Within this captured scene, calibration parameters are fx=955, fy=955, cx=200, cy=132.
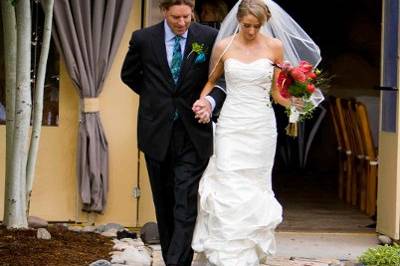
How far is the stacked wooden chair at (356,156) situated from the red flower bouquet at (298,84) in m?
2.94

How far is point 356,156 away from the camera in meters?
9.80

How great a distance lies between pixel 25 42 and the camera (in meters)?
6.98

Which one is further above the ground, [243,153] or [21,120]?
[21,120]

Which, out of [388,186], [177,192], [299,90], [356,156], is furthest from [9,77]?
[356,156]

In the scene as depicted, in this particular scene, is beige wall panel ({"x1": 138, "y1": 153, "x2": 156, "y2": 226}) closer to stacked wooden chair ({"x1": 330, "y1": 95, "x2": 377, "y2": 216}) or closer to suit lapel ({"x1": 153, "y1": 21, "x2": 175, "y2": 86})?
suit lapel ({"x1": 153, "y1": 21, "x2": 175, "y2": 86})

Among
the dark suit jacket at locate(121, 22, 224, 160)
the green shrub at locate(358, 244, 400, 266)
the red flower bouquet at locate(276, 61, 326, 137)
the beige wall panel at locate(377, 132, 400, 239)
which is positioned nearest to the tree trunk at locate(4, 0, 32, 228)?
the dark suit jacket at locate(121, 22, 224, 160)

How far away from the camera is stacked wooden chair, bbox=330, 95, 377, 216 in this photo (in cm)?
919

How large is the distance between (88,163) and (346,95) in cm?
562

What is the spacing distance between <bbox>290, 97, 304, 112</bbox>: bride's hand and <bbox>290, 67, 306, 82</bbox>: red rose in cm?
18

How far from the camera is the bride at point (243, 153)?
612 centimetres

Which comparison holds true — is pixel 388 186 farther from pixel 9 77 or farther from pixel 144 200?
pixel 9 77

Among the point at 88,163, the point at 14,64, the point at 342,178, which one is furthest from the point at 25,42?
the point at 342,178

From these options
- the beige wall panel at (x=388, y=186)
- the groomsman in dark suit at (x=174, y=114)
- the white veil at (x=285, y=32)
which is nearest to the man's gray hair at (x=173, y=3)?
the groomsman in dark suit at (x=174, y=114)

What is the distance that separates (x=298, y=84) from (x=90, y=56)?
7.76 ft
